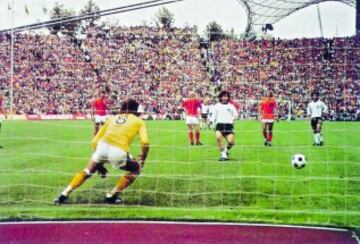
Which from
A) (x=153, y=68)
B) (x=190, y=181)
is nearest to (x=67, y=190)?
(x=190, y=181)

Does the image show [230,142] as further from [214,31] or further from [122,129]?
[122,129]

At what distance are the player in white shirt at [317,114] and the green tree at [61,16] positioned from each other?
8.21ft

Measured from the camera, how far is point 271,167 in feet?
25.5

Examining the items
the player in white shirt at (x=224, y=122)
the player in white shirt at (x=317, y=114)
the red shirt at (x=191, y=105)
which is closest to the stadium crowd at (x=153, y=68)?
the player in white shirt at (x=317, y=114)

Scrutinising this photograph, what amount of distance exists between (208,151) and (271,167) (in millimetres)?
1481

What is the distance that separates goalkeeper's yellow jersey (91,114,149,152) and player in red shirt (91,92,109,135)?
15cm

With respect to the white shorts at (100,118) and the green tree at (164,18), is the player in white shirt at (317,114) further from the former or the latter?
the white shorts at (100,118)

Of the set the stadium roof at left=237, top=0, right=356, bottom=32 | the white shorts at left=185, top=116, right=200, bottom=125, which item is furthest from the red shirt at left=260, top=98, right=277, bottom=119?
the white shorts at left=185, top=116, right=200, bottom=125

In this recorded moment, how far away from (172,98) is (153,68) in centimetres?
44

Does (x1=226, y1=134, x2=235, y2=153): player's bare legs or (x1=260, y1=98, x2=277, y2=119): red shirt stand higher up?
(x1=260, y1=98, x2=277, y2=119): red shirt

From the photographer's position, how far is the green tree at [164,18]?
21.1 ft

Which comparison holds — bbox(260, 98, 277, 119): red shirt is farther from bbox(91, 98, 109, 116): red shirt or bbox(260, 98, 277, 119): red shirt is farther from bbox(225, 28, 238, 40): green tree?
bbox(91, 98, 109, 116): red shirt

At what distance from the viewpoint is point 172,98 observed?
717cm

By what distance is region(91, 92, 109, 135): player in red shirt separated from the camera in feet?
20.5
